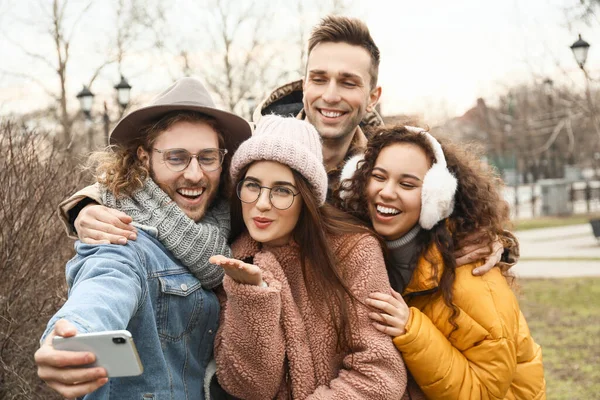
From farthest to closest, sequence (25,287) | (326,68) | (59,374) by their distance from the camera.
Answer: (25,287) < (326,68) < (59,374)

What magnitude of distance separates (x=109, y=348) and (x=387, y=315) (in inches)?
52.2

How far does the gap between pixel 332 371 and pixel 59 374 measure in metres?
1.28

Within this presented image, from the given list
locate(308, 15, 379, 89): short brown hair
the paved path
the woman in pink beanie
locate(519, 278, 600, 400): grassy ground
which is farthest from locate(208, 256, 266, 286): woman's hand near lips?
the paved path

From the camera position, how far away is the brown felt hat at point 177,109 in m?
2.85

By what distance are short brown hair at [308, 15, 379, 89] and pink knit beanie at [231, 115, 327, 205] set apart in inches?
42.3

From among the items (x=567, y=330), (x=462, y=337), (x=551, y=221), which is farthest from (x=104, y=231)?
(x=551, y=221)

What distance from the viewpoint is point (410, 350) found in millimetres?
2719

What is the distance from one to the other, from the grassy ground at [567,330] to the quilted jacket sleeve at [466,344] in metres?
3.10

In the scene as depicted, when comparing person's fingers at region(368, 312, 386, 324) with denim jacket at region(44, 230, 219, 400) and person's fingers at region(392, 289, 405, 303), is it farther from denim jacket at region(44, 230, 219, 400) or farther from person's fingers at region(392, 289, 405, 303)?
denim jacket at region(44, 230, 219, 400)

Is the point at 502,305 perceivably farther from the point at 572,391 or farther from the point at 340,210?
the point at 572,391

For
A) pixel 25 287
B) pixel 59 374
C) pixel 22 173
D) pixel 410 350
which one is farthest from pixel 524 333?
pixel 22 173

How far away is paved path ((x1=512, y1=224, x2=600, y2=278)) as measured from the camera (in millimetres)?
15328

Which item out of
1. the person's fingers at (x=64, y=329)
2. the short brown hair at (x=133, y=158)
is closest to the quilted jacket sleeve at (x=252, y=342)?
the short brown hair at (x=133, y=158)

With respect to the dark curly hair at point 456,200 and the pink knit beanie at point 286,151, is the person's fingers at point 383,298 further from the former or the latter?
the pink knit beanie at point 286,151
